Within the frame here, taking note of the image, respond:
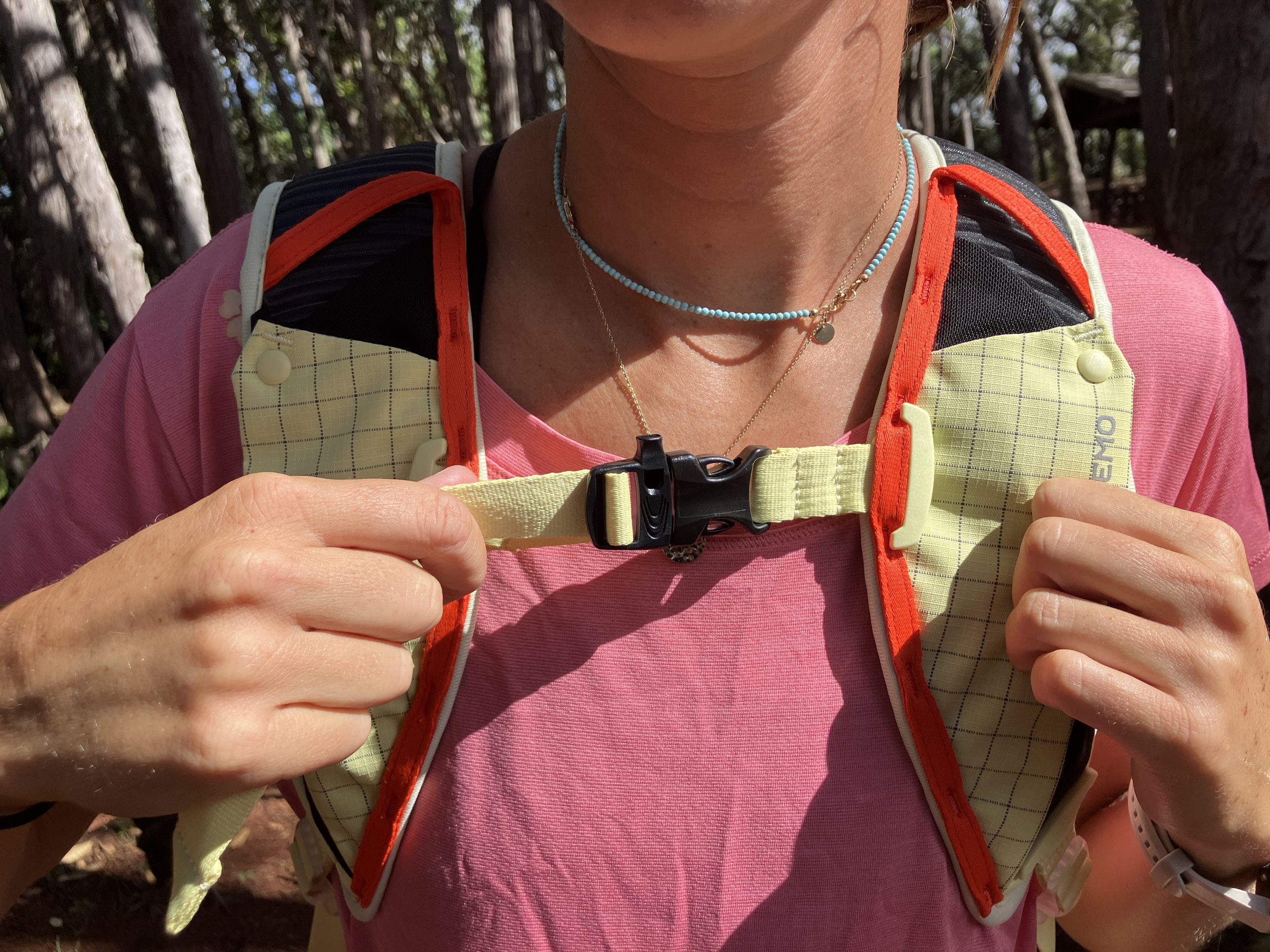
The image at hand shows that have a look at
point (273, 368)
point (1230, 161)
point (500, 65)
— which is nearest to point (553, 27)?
point (500, 65)

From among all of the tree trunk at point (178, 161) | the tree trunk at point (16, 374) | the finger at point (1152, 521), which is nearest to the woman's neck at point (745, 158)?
the finger at point (1152, 521)

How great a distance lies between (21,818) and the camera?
1227mm

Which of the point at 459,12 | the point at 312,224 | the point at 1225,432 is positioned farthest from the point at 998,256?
the point at 459,12

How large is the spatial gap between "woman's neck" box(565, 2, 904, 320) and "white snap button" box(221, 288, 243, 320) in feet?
1.63

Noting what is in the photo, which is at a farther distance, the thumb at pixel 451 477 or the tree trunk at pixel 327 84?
the tree trunk at pixel 327 84

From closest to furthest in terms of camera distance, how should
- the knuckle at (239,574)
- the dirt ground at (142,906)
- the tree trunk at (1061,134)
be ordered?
1. the knuckle at (239,574)
2. the dirt ground at (142,906)
3. the tree trunk at (1061,134)

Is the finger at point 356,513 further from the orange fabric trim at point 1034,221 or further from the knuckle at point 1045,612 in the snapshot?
the orange fabric trim at point 1034,221

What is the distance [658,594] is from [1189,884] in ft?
2.68

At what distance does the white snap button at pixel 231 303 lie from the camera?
4.34 feet

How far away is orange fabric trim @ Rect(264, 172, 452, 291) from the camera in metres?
1.33

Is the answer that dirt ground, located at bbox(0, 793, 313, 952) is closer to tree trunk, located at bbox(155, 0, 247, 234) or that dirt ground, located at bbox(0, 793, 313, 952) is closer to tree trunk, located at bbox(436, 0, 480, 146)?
tree trunk, located at bbox(155, 0, 247, 234)

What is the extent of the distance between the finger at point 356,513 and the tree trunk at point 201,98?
5.58m

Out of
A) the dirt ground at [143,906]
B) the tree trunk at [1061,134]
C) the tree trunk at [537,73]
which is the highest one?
the tree trunk at [537,73]

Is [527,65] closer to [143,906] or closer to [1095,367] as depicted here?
[143,906]
